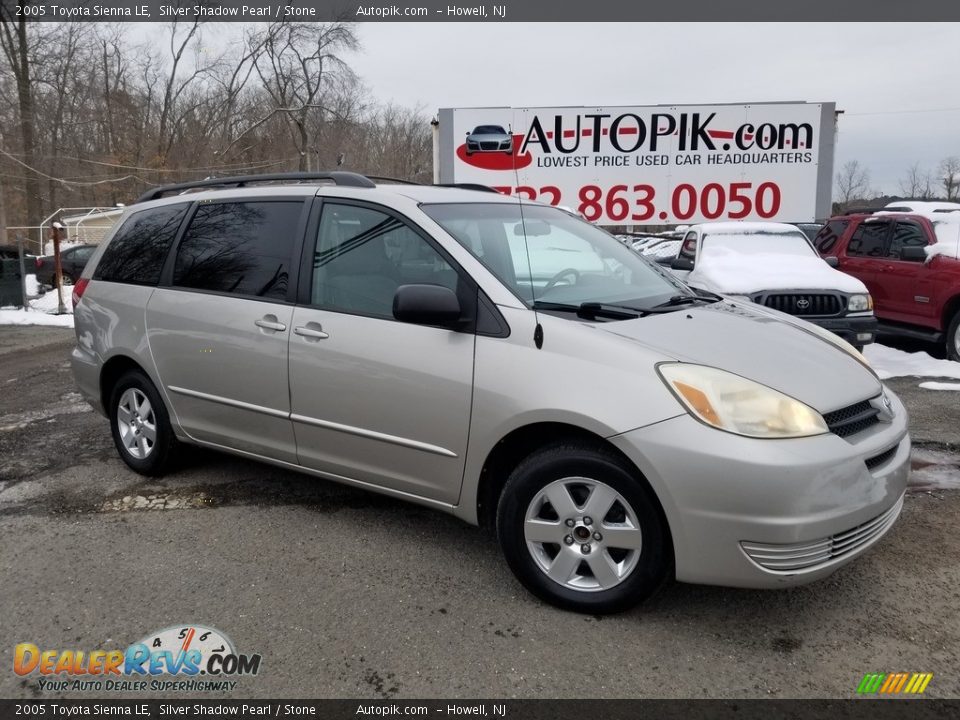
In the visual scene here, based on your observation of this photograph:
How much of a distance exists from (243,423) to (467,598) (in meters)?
1.68

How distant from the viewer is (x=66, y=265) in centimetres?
2172

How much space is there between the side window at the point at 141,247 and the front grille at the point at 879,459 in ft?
13.0

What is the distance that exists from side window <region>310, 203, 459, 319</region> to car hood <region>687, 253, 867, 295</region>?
475 centimetres

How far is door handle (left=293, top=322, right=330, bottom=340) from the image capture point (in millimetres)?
3633

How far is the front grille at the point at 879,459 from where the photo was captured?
286 cm

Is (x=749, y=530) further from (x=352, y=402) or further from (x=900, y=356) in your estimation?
(x=900, y=356)

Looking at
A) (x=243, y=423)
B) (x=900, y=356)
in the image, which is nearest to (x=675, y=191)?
(x=900, y=356)

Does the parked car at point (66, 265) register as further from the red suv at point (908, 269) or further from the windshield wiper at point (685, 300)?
the windshield wiper at point (685, 300)

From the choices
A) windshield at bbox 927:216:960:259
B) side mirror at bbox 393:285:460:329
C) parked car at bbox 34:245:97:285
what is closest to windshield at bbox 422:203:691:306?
side mirror at bbox 393:285:460:329

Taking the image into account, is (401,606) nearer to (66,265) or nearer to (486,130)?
(486,130)

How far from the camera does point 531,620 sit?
3012 mm
